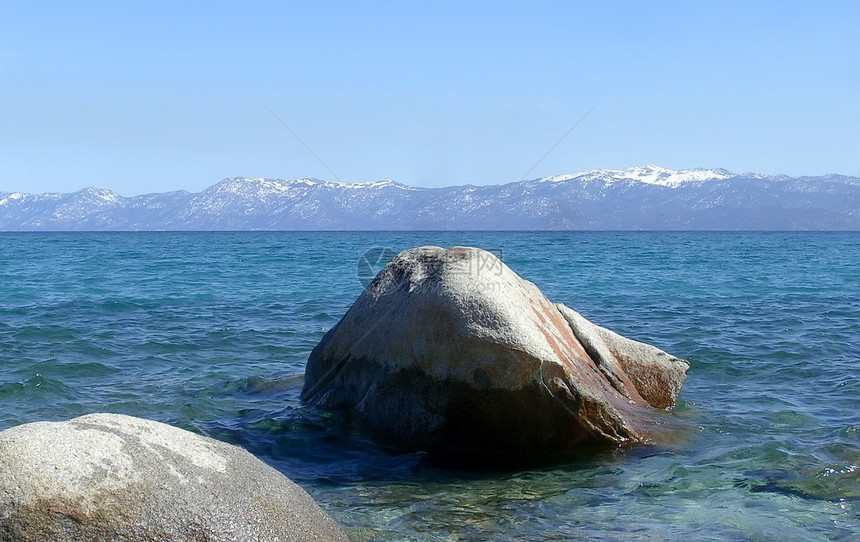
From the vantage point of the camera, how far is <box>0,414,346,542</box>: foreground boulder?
4344 millimetres

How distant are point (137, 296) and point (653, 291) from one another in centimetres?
1502

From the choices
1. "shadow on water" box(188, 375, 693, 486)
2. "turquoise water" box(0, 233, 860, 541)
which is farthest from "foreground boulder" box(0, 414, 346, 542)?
"shadow on water" box(188, 375, 693, 486)

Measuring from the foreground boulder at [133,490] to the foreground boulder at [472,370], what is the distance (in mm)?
2663

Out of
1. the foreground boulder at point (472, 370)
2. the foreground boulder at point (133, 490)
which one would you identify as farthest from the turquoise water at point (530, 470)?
the foreground boulder at point (133, 490)

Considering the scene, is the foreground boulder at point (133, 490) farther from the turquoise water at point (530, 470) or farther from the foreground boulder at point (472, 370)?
the foreground boulder at point (472, 370)

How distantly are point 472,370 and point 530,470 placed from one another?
1054 mm

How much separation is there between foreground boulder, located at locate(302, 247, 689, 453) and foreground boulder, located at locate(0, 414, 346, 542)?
266 cm

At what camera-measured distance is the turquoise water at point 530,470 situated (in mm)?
6113

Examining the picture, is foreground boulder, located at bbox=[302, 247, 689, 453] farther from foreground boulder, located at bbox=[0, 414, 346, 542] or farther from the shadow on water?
foreground boulder, located at bbox=[0, 414, 346, 542]

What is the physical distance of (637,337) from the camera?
1484 centimetres

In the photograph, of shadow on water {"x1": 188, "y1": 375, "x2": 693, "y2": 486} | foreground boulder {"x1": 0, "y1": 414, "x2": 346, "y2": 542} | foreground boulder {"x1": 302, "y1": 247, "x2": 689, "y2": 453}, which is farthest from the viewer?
foreground boulder {"x1": 302, "y1": 247, "x2": 689, "y2": 453}

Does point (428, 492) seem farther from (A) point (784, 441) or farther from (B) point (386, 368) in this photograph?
(A) point (784, 441)

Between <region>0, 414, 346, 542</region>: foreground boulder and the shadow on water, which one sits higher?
<region>0, 414, 346, 542</region>: foreground boulder

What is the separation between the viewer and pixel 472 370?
759 centimetres
